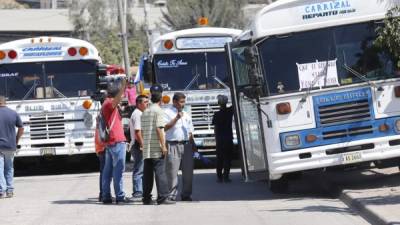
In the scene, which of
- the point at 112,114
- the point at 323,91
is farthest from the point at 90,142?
the point at 323,91

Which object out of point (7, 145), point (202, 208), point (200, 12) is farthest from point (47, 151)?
point (200, 12)

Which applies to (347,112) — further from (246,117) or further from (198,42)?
(198,42)

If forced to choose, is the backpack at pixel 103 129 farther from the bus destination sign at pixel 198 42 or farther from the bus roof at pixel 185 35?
the bus destination sign at pixel 198 42

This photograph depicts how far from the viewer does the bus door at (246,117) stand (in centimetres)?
1379

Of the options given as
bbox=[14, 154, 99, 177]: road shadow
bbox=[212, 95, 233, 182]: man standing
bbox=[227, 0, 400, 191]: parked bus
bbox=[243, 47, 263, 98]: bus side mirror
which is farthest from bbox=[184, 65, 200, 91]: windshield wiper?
bbox=[227, 0, 400, 191]: parked bus

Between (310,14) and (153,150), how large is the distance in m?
3.24

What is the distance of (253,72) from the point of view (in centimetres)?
1336

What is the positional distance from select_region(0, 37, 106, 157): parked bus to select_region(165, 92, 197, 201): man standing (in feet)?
20.6

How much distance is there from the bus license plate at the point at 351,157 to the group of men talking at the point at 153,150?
253 centimetres

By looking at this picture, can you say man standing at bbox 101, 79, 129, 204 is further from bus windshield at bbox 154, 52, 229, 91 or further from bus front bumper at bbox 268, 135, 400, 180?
bus windshield at bbox 154, 52, 229, 91

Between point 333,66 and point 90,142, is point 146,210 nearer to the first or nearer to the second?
point 333,66

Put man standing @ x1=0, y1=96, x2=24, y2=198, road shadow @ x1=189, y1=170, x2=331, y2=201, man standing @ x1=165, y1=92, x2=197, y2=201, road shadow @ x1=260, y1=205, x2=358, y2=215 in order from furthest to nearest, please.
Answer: man standing @ x1=0, y1=96, x2=24, y2=198
road shadow @ x1=189, y1=170, x2=331, y2=201
man standing @ x1=165, y1=92, x2=197, y2=201
road shadow @ x1=260, y1=205, x2=358, y2=215

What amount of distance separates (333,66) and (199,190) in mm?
4001

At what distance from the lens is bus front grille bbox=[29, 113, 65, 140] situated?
20.2 metres
